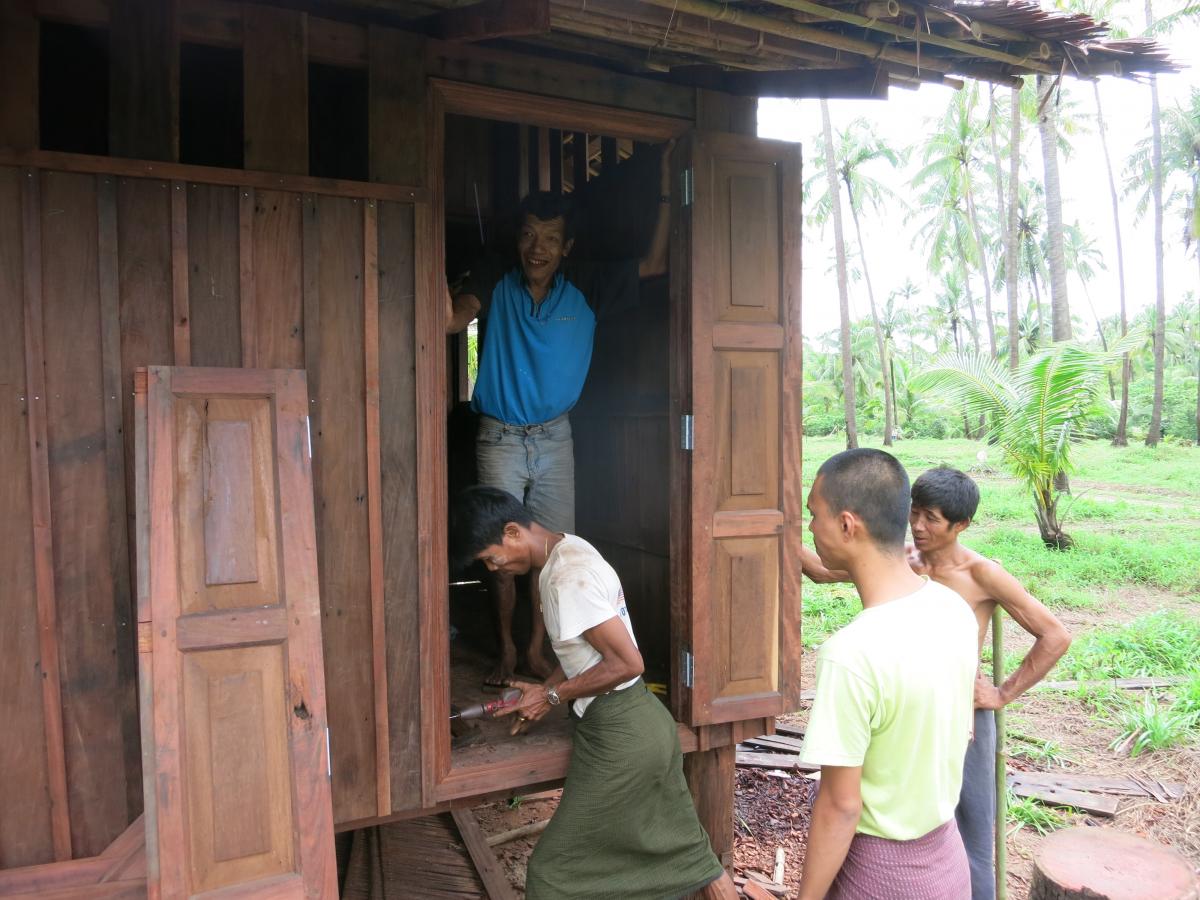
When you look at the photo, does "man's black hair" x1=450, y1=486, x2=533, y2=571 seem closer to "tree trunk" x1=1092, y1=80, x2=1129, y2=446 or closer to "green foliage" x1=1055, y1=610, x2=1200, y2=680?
"green foliage" x1=1055, y1=610, x2=1200, y2=680

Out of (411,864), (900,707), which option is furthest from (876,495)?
(411,864)

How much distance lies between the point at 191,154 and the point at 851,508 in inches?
161

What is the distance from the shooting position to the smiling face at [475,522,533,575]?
9.70 feet

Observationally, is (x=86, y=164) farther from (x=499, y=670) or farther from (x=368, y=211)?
(x=499, y=670)

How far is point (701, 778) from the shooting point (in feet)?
12.5

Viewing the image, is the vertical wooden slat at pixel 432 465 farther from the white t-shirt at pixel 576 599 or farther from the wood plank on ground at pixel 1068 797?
the wood plank on ground at pixel 1068 797

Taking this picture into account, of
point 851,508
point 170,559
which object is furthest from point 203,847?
point 851,508

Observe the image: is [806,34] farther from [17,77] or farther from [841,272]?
[841,272]

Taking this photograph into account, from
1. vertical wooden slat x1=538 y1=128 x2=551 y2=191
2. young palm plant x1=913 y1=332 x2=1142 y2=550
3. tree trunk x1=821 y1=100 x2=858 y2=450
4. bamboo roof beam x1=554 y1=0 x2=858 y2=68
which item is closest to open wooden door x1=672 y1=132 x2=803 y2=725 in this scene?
bamboo roof beam x1=554 y1=0 x2=858 y2=68

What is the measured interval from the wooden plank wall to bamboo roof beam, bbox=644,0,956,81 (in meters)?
1.19

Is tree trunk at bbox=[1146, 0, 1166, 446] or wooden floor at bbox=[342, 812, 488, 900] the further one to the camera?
tree trunk at bbox=[1146, 0, 1166, 446]

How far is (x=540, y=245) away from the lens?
3.84 meters

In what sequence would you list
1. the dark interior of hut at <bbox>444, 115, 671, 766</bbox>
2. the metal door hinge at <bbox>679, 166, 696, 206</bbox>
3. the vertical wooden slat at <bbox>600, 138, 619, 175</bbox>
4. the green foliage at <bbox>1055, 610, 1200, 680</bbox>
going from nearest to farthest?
1. the metal door hinge at <bbox>679, 166, 696, 206</bbox>
2. the dark interior of hut at <bbox>444, 115, 671, 766</bbox>
3. the vertical wooden slat at <bbox>600, 138, 619, 175</bbox>
4. the green foliage at <bbox>1055, 610, 1200, 680</bbox>

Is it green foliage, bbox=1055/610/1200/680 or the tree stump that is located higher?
the tree stump
